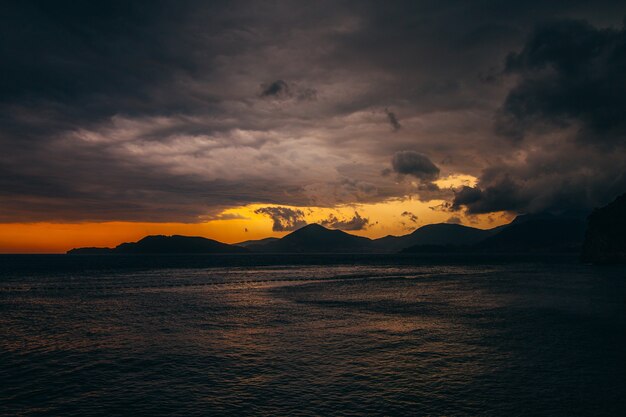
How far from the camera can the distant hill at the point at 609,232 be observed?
7195 inches

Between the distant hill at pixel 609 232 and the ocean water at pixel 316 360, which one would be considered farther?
the distant hill at pixel 609 232

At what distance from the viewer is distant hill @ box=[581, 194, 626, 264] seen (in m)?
183

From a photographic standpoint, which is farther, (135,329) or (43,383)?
(135,329)

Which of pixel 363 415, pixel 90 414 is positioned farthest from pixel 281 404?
pixel 90 414

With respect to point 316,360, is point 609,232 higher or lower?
higher

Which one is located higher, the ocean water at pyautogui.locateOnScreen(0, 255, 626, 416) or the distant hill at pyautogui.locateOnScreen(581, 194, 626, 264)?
the distant hill at pyautogui.locateOnScreen(581, 194, 626, 264)

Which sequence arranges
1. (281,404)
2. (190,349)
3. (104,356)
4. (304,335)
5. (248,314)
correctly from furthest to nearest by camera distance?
(248,314) < (304,335) < (190,349) < (104,356) < (281,404)

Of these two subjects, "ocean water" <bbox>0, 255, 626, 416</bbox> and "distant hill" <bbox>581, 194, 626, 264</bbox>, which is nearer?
"ocean water" <bbox>0, 255, 626, 416</bbox>

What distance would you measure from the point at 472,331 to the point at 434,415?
2506cm

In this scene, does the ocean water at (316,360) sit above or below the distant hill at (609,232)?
below

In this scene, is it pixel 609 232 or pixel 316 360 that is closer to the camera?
pixel 316 360

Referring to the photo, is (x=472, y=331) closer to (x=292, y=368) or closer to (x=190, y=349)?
(x=292, y=368)

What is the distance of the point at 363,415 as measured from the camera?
2233 centimetres

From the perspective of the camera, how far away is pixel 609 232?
187 m
